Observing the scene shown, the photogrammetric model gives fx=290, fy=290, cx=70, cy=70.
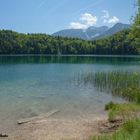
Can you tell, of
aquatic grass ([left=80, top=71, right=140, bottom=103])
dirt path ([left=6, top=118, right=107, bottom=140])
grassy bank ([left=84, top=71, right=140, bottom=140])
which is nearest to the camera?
dirt path ([left=6, top=118, right=107, bottom=140])

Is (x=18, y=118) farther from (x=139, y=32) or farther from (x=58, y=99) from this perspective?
(x=139, y=32)

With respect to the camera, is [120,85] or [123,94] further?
A: [120,85]

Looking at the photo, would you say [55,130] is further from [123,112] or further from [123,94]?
[123,94]

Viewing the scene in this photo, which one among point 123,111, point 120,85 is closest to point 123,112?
point 123,111

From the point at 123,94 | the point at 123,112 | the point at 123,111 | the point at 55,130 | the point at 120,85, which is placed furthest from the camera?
the point at 120,85

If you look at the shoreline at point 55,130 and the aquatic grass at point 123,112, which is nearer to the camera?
the shoreline at point 55,130

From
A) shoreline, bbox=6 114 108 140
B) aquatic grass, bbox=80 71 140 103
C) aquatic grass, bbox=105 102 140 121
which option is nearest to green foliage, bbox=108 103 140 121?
aquatic grass, bbox=105 102 140 121

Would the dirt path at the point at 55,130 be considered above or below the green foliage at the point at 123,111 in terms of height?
below

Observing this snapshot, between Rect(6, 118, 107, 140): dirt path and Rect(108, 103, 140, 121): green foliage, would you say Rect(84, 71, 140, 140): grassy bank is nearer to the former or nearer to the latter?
Rect(108, 103, 140, 121): green foliage

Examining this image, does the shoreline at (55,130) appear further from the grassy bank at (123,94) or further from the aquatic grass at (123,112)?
A: the grassy bank at (123,94)

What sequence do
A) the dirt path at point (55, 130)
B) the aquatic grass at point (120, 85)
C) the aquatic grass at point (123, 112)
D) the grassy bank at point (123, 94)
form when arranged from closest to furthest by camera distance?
the dirt path at point (55, 130), the grassy bank at point (123, 94), the aquatic grass at point (123, 112), the aquatic grass at point (120, 85)

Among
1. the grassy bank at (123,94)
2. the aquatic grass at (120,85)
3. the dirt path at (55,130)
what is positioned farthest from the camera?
the aquatic grass at (120,85)

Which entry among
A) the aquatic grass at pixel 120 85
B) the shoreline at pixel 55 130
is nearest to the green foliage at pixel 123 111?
the shoreline at pixel 55 130

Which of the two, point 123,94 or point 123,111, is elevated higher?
point 123,111
